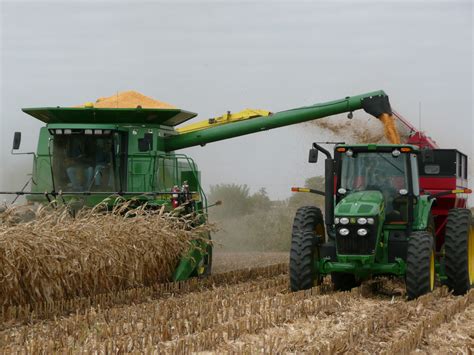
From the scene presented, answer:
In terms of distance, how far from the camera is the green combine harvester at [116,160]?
11.5m

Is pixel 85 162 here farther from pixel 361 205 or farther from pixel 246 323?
pixel 246 323

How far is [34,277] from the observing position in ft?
27.3

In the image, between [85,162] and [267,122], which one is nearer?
[85,162]

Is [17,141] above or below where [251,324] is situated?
above

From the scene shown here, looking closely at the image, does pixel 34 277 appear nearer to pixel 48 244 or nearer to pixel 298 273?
pixel 48 244

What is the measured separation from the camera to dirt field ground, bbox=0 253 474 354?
6430mm

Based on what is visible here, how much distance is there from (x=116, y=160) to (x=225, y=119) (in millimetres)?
2697

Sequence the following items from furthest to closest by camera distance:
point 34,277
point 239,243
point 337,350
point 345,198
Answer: point 239,243 → point 345,198 → point 34,277 → point 337,350

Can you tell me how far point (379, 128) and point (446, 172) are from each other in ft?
6.08

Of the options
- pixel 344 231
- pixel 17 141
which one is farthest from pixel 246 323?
pixel 17 141

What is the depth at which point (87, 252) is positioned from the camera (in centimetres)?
915

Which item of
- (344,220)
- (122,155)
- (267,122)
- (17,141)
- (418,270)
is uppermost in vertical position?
(267,122)

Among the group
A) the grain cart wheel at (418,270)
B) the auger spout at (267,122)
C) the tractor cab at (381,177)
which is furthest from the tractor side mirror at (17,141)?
the grain cart wheel at (418,270)

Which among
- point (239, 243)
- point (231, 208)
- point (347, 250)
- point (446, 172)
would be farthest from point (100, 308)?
point (231, 208)
